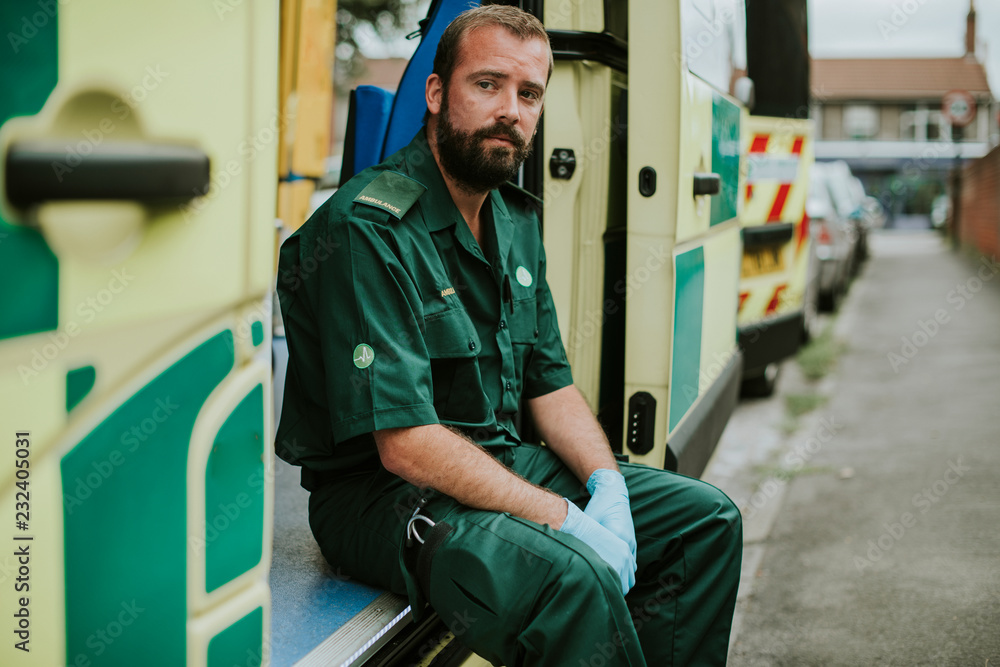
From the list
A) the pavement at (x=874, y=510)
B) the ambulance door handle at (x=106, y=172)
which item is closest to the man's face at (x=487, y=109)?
the ambulance door handle at (x=106, y=172)

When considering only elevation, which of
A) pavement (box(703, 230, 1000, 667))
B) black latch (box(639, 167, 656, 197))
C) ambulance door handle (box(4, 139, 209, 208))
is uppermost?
black latch (box(639, 167, 656, 197))

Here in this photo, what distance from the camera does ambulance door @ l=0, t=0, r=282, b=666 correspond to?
2.48ft

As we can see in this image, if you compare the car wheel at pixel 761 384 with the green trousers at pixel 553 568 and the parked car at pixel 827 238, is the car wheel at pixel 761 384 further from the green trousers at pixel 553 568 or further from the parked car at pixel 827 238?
the green trousers at pixel 553 568

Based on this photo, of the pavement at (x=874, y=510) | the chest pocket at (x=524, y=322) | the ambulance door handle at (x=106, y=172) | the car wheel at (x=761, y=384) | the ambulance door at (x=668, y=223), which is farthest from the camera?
the car wheel at (x=761, y=384)

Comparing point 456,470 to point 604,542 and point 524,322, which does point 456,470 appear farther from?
point 524,322

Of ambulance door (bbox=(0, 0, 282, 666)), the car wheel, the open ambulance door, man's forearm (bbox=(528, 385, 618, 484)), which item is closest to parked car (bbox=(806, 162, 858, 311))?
the car wheel

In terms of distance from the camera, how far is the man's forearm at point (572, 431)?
195 cm

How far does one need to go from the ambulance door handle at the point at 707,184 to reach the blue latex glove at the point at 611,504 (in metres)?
0.90

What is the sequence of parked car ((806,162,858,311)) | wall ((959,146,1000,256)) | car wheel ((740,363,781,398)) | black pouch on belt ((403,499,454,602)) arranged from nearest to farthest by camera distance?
1. black pouch on belt ((403,499,454,602))
2. car wheel ((740,363,781,398))
3. parked car ((806,162,858,311))
4. wall ((959,146,1000,256))

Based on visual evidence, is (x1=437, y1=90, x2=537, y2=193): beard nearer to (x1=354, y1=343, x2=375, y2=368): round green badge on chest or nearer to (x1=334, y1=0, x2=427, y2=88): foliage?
(x1=354, y1=343, x2=375, y2=368): round green badge on chest

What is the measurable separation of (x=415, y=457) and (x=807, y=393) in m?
4.53

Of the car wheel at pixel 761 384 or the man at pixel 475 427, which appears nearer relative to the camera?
the man at pixel 475 427

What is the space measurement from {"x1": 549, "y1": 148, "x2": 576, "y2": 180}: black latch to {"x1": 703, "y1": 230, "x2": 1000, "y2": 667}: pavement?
1430mm

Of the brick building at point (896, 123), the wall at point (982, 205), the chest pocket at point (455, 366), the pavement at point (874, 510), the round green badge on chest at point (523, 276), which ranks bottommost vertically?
the pavement at point (874, 510)
